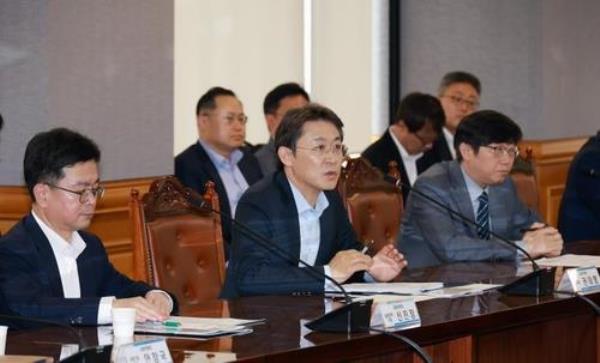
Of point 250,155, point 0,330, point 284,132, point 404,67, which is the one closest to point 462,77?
point 404,67

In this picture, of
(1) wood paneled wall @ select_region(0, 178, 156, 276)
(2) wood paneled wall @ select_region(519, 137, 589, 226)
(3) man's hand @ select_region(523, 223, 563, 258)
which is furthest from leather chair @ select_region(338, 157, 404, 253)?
(2) wood paneled wall @ select_region(519, 137, 589, 226)

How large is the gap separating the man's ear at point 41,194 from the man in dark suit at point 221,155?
2.17m

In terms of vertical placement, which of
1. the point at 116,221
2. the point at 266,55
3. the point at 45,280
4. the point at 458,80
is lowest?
the point at 116,221

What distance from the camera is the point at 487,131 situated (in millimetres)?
4453

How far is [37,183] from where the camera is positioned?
10.7 ft

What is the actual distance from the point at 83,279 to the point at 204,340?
60 centimetres

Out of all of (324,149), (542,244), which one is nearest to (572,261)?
(542,244)

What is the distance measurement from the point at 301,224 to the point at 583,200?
1.78 meters

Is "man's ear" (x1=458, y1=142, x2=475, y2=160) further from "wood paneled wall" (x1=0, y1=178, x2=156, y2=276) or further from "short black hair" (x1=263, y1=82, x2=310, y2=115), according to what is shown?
"short black hair" (x1=263, y1=82, x2=310, y2=115)

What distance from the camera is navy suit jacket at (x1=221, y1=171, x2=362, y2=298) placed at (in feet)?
11.7

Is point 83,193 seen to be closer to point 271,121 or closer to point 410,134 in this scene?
point 410,134

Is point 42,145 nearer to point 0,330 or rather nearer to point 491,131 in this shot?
point 0,330

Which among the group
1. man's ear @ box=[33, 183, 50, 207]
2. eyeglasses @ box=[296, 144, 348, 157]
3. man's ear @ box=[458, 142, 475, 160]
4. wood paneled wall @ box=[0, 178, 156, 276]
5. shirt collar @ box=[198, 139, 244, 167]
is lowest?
wood paneled wall @ box=[0, 178, 156, 276]

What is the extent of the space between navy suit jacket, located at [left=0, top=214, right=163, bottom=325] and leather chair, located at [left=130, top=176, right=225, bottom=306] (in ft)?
1.18
